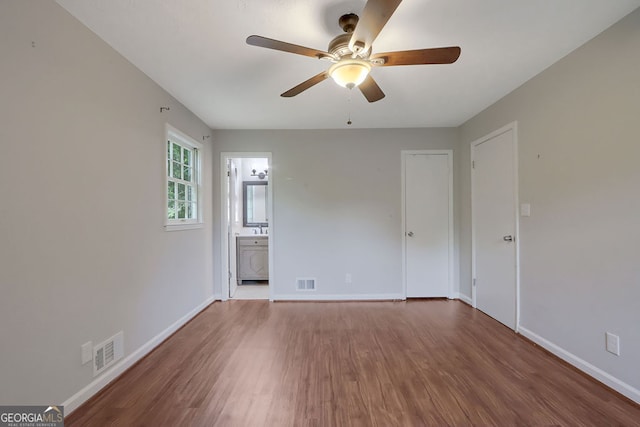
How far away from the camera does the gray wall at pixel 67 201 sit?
1.28 meters

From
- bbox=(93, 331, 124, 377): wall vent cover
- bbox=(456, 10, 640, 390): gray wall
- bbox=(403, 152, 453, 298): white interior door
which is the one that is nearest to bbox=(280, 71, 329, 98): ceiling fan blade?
bbox=(456, 10, 640, 390): gray wall

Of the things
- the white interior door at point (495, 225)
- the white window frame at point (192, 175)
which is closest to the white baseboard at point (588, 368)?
the white interior door at point (495, 225)

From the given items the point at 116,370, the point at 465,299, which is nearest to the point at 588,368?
the point at 465,299

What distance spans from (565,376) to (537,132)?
1.99 m

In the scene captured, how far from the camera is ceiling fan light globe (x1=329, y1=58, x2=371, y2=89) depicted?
152 centimetres

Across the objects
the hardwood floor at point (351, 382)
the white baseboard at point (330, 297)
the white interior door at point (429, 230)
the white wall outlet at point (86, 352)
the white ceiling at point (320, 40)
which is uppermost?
the white ceiling at point (320, 40)

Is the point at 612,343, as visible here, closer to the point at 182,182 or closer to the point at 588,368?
the point at 588,368

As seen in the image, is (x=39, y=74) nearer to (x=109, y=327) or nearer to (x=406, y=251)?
(x=109, y=327)

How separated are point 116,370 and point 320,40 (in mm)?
2796

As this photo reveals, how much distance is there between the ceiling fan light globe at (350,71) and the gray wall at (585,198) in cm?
170

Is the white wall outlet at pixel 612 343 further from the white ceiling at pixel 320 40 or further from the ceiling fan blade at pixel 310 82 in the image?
the ceiling fan blade at pixel 310 82

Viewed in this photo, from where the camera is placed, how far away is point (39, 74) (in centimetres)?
140

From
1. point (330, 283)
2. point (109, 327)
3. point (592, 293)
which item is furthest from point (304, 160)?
point (592, 293)

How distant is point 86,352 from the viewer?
167cm
